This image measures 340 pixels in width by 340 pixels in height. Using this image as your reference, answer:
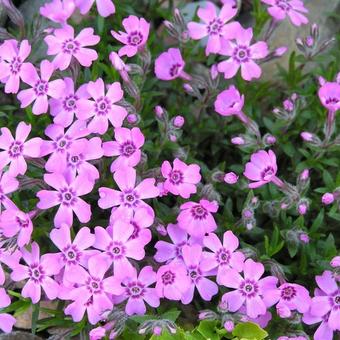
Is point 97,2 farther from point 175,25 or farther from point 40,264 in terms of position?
point 40,264

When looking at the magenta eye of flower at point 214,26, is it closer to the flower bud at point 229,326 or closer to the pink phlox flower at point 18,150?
the pink phlox flower at point 18,150

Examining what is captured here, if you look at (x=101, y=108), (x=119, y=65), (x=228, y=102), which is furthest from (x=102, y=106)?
(x=228, y=102)

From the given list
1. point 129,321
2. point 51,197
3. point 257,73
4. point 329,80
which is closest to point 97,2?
point 257,73

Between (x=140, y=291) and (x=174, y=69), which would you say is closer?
(x=140, y=291)

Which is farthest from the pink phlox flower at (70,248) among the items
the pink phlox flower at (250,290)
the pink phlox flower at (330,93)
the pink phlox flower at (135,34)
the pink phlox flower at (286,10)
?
the pink phlox flower at (286,10)

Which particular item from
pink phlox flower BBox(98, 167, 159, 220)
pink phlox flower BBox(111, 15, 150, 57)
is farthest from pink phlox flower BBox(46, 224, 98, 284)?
pink phlox flower BBox(111, 15, 150, 57)

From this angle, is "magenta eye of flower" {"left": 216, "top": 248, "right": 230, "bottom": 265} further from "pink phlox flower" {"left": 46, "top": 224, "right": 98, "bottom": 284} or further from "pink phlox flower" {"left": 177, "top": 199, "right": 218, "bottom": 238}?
"pink phlox flower" {"left": 46, "top": 224, "right": 98, "bottom": 284}

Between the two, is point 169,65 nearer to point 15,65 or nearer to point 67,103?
point 67,103
